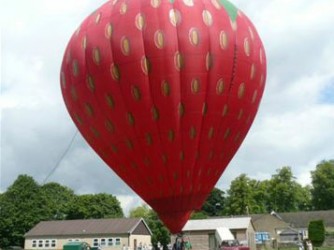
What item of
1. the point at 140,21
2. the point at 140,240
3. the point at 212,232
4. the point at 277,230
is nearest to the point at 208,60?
the point at 140,21

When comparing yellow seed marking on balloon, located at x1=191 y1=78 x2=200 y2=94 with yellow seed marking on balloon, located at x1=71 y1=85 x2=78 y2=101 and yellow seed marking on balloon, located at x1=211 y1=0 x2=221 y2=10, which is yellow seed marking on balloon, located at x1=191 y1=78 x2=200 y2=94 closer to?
yellow seed marking on balloon, located at x1=211 y1=0 x2=221 y2=10

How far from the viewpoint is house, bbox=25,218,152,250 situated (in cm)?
6347

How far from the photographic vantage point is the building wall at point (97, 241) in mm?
Result: 63125

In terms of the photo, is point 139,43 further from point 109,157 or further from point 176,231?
point 176,231

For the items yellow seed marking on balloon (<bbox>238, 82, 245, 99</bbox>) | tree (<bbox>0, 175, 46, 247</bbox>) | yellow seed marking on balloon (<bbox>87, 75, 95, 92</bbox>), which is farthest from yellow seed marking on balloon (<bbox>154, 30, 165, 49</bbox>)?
tree (<bbox>0, 175, 46, 247</bbox>)

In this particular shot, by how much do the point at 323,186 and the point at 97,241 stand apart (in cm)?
4806

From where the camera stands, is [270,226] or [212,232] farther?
[270,226]

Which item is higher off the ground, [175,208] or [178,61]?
[178,61]

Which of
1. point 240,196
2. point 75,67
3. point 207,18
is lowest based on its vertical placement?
point 75,67

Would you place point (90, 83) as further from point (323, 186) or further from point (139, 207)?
point (139, 207)

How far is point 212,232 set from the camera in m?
58.7

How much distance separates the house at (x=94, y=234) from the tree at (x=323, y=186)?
3967 cm

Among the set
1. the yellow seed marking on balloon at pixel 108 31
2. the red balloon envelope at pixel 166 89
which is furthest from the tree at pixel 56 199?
the yellow seed marking on balloon at pixel 108 31

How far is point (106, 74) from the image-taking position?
1798cm
